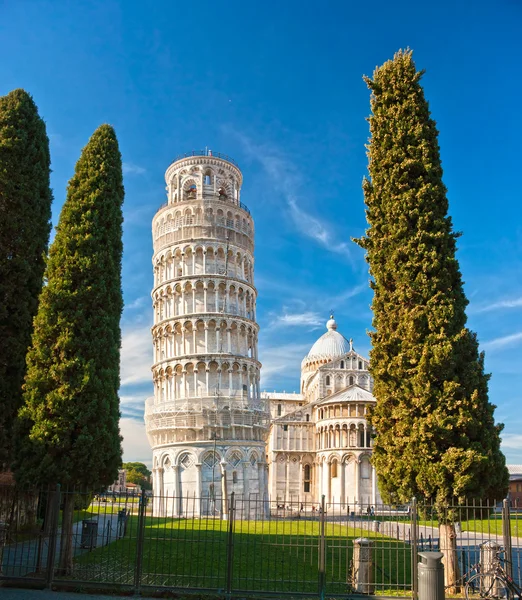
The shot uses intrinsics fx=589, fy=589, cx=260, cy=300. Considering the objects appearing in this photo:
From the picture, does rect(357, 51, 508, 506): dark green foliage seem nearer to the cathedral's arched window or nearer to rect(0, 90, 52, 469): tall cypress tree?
rect(0, 90, 52, 469): tall cypress tree

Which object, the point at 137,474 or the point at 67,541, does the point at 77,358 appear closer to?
the point at 67,541

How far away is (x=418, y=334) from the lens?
14.9 metres

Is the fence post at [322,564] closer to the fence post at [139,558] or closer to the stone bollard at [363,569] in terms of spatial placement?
the stone bollard at [363,569]

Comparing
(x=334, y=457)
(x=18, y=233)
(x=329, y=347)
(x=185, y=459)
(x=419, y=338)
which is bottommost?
(x=185, y=459)

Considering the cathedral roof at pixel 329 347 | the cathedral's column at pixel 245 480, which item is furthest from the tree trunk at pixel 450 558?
the cathedral roof at pixel 329 347

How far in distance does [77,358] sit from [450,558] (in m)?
10.5

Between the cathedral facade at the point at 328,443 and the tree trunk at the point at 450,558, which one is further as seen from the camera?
the cathedral facade at the point at 328,443

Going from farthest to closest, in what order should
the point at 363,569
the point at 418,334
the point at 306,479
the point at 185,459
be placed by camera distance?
the point at 306,479 < the point at 185,459 < the point at 418,334 < the point at 363,569

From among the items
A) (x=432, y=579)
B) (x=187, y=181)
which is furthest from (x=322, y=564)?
(x=187, y=181)

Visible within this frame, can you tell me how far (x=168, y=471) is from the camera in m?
44.9

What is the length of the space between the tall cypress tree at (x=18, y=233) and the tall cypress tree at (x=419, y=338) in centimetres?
1027

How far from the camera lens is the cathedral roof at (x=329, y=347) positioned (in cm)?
8331

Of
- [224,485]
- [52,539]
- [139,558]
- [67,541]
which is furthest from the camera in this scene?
[224,485]

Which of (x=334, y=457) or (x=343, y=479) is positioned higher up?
(x=334, y=457)
